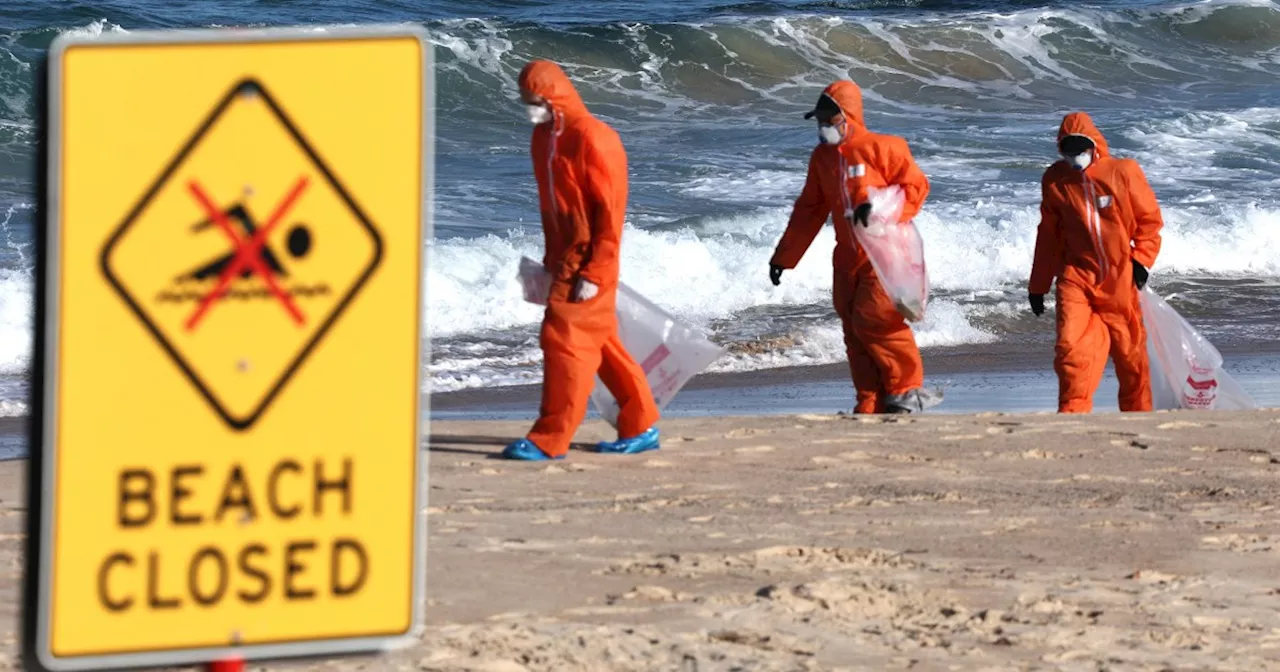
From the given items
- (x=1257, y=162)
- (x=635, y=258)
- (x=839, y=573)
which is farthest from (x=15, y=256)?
(x=1257, y=162)

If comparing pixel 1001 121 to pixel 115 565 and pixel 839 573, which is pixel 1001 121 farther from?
pixel 115 565

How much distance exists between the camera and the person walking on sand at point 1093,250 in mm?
8773

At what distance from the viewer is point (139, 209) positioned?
Result: 1934 mm

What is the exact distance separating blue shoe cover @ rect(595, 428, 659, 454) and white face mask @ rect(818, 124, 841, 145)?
1548 millimetres

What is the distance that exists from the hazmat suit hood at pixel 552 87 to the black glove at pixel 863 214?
168 centimetres

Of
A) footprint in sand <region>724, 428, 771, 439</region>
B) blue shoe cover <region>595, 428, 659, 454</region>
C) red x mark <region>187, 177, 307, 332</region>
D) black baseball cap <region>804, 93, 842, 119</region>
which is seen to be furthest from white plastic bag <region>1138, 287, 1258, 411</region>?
red x mark <region>187, 177, 307, 332</region>

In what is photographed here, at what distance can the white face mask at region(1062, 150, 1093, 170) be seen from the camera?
8.73 m

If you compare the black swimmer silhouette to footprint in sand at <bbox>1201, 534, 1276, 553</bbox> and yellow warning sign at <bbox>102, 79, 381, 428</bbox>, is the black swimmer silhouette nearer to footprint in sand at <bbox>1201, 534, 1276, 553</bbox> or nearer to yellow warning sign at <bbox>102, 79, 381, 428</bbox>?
yellow warning sign at <bbox>102, 79, 381, 428</bbox>

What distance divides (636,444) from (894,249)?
4.92 feet

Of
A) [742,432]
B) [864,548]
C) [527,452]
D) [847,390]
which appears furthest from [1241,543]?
[847,390]

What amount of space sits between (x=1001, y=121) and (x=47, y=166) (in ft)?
74.5

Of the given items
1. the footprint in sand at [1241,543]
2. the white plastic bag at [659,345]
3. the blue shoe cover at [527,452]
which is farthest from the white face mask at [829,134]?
the footprint in sand at [1241,543]

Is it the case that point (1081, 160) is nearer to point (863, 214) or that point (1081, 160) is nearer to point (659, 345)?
point (863, 214)

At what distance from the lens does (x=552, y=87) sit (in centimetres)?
696
